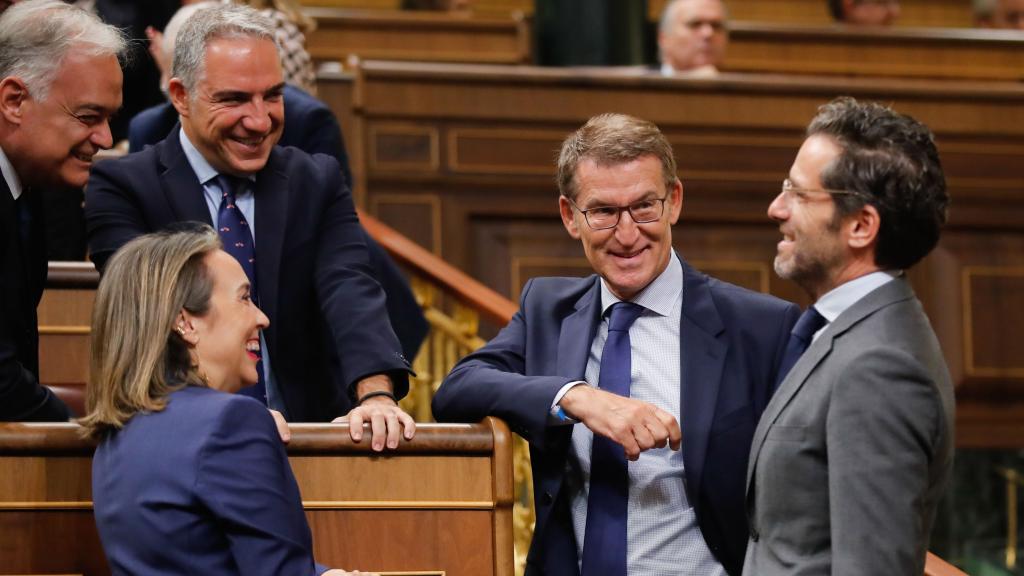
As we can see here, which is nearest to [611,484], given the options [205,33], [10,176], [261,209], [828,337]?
[828,337]

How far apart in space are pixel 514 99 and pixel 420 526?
11.3ft

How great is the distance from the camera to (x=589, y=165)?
2586 millimetres

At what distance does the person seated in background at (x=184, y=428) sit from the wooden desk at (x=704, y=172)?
341 cm

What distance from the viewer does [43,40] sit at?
9.21 ft

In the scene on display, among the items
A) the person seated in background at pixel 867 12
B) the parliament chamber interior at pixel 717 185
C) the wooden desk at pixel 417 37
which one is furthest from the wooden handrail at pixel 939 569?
the wooden desk at pixel 417 37

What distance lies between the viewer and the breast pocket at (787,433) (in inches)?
82.1

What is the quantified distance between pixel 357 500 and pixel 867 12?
5.26 m

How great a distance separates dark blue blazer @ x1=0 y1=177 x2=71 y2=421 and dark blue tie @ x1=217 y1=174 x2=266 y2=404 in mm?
347

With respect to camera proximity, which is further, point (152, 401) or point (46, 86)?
point (46, 86)

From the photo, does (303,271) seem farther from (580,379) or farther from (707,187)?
(707,187)

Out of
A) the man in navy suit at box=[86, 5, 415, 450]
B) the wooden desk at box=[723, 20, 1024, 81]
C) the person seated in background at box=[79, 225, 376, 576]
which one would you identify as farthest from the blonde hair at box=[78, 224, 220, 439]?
the wooden desk at box=[723, 20, 1024, 81]

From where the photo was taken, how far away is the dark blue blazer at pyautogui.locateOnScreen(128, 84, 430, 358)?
3.70 meters

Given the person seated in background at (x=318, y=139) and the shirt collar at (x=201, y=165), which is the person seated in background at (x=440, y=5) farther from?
the shirt collar at (x=201, y=165)

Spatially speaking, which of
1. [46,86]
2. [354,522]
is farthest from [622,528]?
[46,86]
